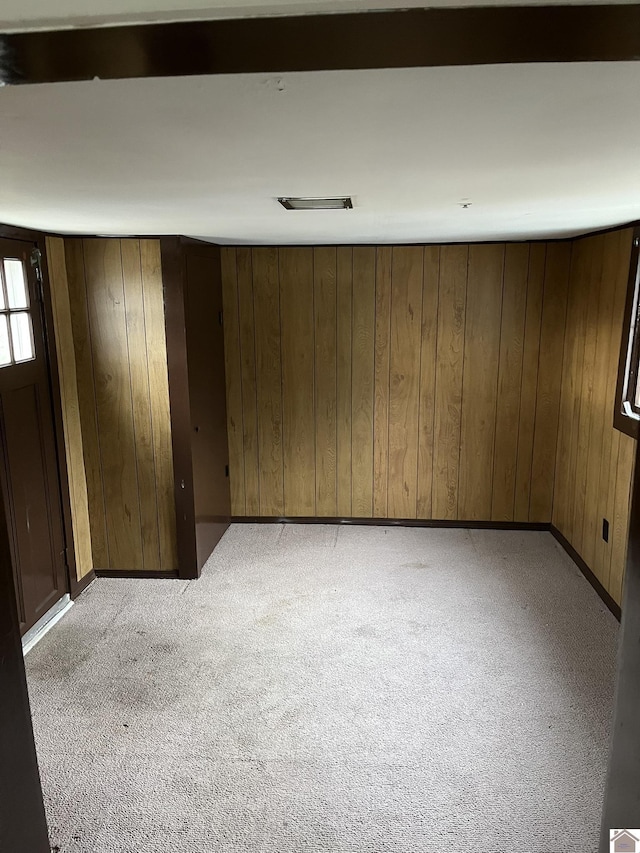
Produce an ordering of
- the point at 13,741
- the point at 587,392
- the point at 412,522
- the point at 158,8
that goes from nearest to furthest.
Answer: the point at 158,8, the point at 13,741, the point at 587,392, the point at 412,522

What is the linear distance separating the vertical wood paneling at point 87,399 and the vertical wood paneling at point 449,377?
2323 millimetres

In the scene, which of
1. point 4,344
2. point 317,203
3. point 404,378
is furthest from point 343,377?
point 317,203

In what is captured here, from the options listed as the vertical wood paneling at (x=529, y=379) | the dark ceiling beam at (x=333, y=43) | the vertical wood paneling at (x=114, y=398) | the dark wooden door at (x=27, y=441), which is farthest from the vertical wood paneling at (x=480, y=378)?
the dark ceiling beam at (x=333, y=43)

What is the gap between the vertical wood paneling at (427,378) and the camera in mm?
4168

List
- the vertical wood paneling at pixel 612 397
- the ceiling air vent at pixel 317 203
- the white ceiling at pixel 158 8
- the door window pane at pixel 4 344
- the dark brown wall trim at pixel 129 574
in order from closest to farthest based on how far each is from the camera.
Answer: the white ceiling at pixel 158 8 → the ceiling air vent at pixel 317 203 → the door window pane at pixel 4 344 → the vertical wood paneling at pixel 612 397 → the dark brown wall trim at pixel 129 574

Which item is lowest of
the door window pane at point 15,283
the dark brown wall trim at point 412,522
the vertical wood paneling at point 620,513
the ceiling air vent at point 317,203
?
the dark brown wall trim at point 412,522

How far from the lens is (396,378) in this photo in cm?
433

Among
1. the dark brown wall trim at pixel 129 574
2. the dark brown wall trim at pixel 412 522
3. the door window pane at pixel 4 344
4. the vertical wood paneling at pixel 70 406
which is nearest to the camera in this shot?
the door window pane at pixel 4 344

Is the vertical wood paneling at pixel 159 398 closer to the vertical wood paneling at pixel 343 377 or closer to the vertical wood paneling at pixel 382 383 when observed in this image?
the vertical wood paneling at pixel 343 377

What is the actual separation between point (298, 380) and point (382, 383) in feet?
2.01

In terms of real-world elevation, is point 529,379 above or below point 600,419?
above

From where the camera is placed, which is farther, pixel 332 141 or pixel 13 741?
pixel 332 141

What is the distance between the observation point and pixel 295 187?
5.60 feet

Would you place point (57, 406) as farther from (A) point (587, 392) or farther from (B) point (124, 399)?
(A) point (587, 392)
